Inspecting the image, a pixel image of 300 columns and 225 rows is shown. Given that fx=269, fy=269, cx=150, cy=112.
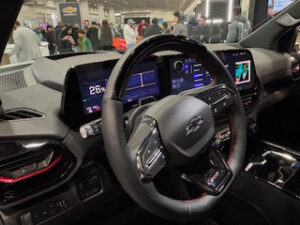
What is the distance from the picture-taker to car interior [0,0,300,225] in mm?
722

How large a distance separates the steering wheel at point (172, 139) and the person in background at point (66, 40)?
5.55 meters

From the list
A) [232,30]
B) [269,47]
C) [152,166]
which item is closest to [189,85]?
[152,166]

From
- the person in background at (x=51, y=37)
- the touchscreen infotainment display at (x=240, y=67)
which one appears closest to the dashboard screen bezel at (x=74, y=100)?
the touchscreen infotainment display at (x=240, y=67)

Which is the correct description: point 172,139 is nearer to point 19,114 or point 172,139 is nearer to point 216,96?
point 216,96

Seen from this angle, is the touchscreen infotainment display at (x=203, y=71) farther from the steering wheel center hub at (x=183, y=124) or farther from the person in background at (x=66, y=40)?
the person in background at (x=66, y=40)

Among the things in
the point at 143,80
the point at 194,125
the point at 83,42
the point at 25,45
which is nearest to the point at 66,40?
the point at 83,42

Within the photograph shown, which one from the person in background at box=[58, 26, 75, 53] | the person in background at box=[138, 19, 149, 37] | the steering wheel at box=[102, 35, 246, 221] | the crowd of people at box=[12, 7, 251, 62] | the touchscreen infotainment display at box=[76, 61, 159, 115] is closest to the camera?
the steering wheel at box=[102, 35, 246, 221]

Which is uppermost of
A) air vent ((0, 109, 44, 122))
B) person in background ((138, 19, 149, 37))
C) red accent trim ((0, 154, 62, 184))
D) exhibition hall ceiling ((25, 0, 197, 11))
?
exhibition hall ceiling ((25, 0, 197, 11))

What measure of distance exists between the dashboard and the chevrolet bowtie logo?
0.83 ft

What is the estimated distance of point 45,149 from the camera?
90 centimetres

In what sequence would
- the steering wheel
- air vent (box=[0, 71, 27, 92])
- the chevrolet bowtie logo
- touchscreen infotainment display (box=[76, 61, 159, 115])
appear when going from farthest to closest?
air vent (box=[0, 71, 27, 92]) < touchscreen infotainment display (box=[76, 61, 159, 115]) < the chevrolet bowtie logo < the steering wheel

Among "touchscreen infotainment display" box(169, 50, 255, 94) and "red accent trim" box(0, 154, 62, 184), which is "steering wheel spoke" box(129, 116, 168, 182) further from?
"touchscreen infotainment display" box(169, 50, 255, 94)

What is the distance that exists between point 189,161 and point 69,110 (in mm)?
481

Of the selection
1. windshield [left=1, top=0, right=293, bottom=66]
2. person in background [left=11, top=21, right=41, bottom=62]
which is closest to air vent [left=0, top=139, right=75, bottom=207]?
windshield [left=1, top=0, right=293, bottom=66]
